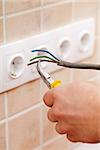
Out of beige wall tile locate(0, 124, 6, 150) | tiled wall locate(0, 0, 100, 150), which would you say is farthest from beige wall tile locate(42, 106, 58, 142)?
beige wall tile locate(0, 124, 6, 150)

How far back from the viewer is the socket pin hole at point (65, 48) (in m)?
0.83

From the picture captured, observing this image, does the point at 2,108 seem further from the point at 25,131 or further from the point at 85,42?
the point at 85,42

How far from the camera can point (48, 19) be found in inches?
31.1

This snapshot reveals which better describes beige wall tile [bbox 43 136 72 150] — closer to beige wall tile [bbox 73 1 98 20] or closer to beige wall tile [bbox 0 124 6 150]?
beige wall tile [bbox 0 124 6 150]

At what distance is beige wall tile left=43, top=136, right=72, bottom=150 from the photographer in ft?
2.88

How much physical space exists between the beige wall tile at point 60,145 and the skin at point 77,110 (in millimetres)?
222

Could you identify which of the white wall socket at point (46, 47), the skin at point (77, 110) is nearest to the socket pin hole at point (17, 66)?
the white wall socket at point (46, 47)

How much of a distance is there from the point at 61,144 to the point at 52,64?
20 centimetres

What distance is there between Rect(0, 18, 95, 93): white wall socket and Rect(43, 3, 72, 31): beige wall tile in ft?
0.04

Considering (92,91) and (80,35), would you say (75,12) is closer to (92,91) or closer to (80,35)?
(80,35)

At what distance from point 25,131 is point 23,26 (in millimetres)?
199

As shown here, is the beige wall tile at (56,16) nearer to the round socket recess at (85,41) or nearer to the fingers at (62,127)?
the round socket recess at (85,41)

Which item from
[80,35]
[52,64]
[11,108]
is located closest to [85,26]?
[80,35]

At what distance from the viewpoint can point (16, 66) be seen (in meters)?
0.74
